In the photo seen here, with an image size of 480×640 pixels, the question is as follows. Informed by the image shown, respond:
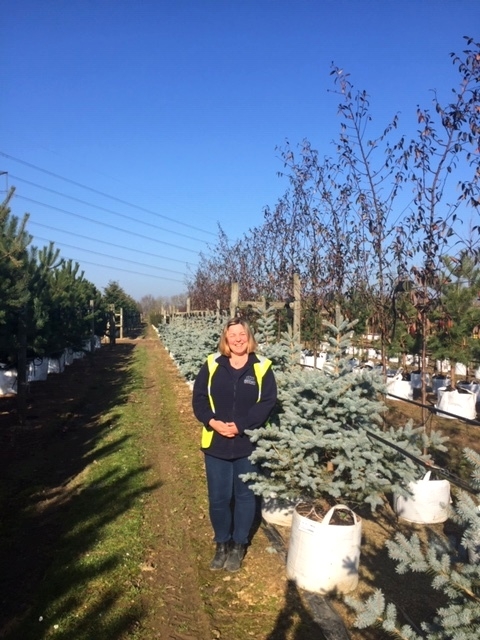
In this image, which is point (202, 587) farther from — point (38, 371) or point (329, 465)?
point (38, 371)

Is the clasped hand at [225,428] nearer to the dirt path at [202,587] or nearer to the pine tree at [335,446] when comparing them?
the pine tree at [335,446]

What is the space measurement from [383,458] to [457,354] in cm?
843

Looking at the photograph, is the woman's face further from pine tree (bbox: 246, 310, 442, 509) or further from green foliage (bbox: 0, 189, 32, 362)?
green foliage (bbox: 0, 189, 32, 362)

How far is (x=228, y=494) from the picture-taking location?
12.8ft

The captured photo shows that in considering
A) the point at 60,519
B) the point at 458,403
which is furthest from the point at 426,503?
the point at 458,403

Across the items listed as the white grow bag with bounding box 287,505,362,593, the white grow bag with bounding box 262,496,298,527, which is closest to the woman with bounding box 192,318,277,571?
the white grow bag with bounding box 287,505,362,593

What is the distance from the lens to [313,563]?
356 centimetres

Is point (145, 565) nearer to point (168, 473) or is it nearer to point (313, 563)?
point (313, 563)

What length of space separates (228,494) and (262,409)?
2.31 ft

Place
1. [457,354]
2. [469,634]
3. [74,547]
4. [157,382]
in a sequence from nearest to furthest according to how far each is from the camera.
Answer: [469,634] → [74,547] → [457,354] → [157,382]

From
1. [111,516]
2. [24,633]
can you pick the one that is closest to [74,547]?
[111,516]

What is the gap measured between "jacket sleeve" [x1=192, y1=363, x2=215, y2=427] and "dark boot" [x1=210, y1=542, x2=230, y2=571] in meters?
1.01

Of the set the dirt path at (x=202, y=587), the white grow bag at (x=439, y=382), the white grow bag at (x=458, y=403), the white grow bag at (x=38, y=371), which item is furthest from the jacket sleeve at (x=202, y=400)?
the white grow bag at (x=38, y=371)

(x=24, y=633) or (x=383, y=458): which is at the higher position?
(x=383, y=458)
